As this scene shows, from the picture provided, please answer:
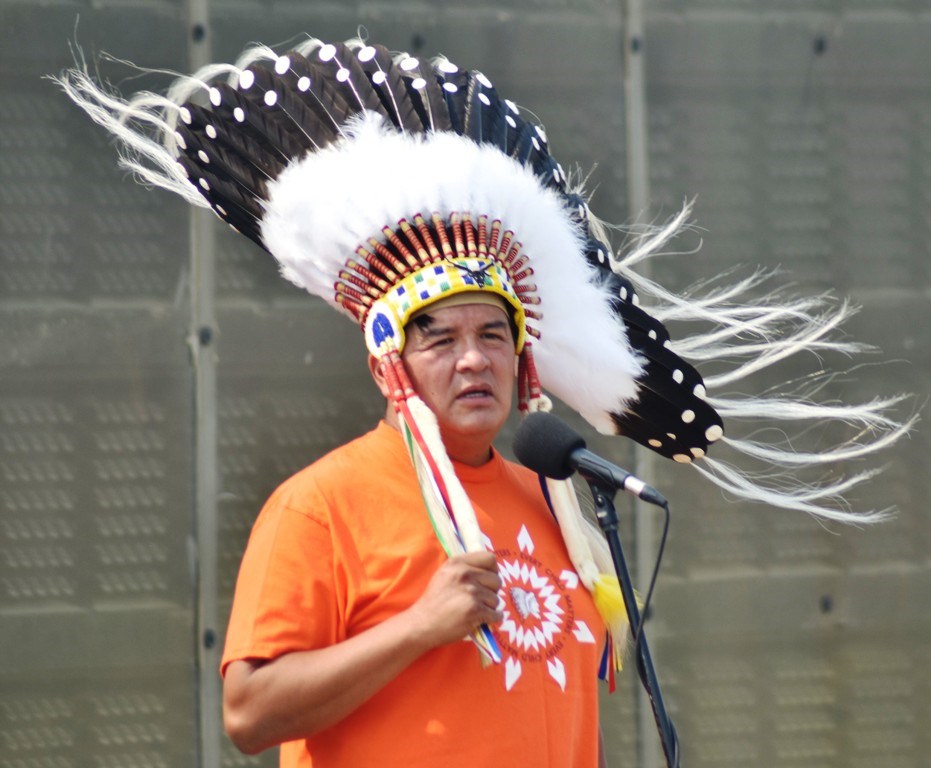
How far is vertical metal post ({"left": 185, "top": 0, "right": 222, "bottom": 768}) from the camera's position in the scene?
140 inches

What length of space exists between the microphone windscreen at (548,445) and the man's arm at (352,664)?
6.5 inches

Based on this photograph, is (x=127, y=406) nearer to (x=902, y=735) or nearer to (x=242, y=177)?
(x=242, y=177)

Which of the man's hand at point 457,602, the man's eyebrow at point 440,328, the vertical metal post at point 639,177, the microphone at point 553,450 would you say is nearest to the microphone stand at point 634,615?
the microphone at point 553,450

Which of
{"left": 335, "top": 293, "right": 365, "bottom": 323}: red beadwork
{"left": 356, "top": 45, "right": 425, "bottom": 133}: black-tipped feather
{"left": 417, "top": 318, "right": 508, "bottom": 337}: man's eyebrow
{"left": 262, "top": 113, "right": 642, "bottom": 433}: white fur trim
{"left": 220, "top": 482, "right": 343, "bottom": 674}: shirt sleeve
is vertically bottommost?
{"left": 220, "top": 482, "right": 343, "bottom": 674}: shirt sleeve

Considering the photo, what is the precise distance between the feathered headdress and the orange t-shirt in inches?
3.6

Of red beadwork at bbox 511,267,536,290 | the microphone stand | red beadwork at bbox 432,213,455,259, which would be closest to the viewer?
the microphone stand

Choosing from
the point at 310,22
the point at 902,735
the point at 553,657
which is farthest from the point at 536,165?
the point at 902,735

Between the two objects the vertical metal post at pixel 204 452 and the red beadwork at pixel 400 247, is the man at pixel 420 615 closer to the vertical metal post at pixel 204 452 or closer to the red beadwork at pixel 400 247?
the red beadwork at pixel 400 247

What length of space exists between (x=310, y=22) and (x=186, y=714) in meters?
1.94

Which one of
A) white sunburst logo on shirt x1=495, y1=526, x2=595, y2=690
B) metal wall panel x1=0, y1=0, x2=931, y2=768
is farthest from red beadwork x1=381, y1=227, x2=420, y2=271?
metal wall panel x1=0, y1=0, x2=931, y2=768

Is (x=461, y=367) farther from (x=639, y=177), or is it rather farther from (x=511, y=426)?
(x=639, y=177)

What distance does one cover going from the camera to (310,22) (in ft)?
12.2

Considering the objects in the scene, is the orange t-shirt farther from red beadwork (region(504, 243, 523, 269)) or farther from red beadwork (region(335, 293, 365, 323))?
red beadwork (region(504, 243, 523, 269))

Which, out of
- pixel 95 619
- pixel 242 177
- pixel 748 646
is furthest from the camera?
pixel 748 646
